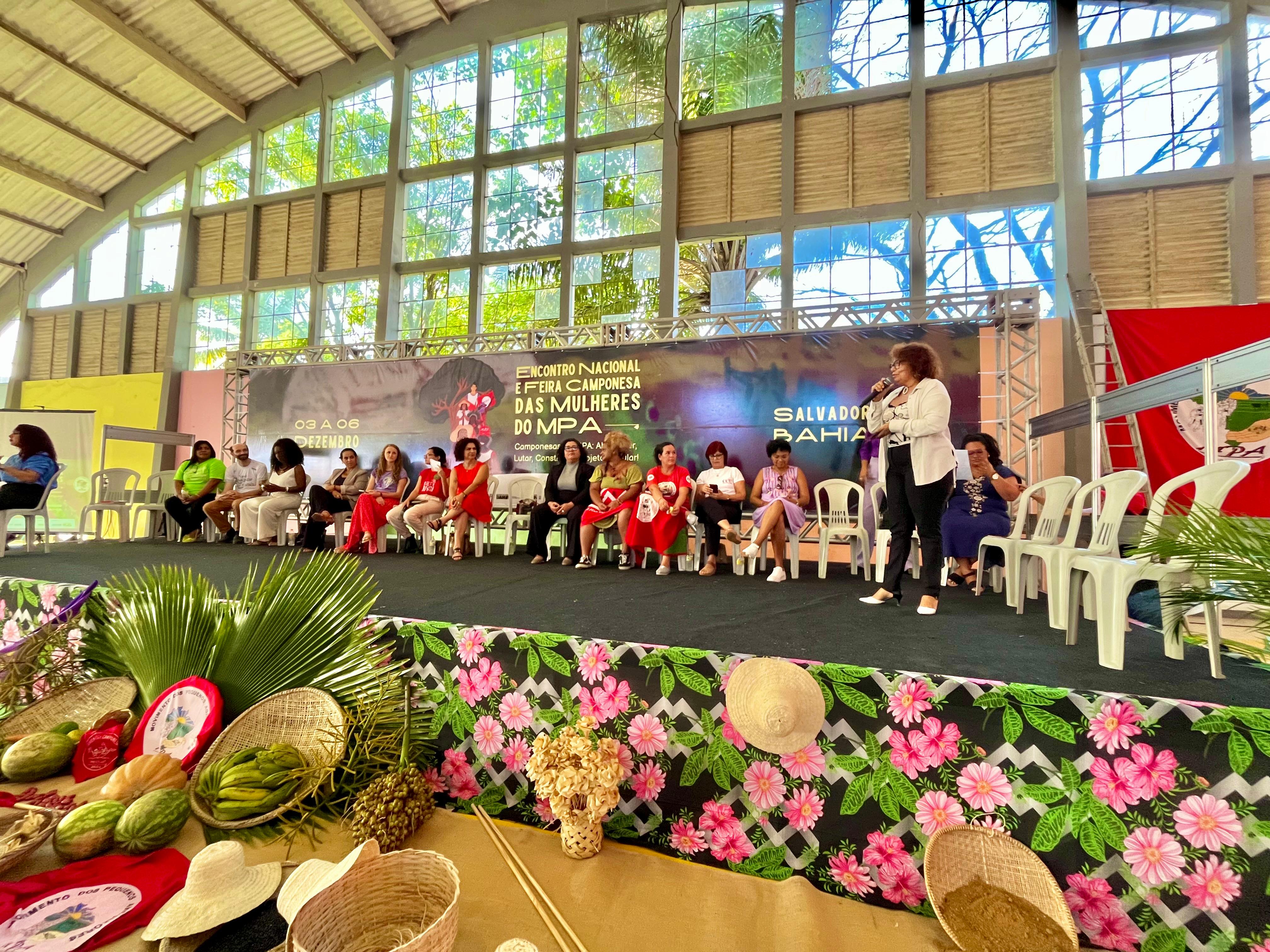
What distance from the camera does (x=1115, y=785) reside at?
43.1 inches

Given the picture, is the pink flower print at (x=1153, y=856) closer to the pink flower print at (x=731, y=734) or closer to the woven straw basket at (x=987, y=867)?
the woven straw basket at (x=987, y=867)

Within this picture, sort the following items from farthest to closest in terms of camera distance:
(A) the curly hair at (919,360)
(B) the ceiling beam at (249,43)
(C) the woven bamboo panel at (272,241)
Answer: (C) the woven bamboo panel at (272,241) < (B) the ceiling beam at (249,43) < (A) the curly hair at (919,360)

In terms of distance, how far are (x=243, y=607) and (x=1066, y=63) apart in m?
7.93

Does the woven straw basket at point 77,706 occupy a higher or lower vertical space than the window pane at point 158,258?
lower

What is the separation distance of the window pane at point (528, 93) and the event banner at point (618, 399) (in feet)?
11.7

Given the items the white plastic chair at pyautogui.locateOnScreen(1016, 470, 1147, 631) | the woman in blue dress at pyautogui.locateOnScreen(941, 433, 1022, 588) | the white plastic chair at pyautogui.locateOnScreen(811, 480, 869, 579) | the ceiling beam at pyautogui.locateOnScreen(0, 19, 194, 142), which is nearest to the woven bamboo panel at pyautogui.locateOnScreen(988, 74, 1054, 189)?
the white plastic chair at pyautogui.locateOnScreen(811, 480, 869, 579)

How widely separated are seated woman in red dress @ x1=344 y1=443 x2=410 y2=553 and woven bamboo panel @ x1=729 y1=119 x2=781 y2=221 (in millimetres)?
4562

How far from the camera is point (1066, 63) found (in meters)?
5.70

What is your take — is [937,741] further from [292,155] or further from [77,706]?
[292,155]

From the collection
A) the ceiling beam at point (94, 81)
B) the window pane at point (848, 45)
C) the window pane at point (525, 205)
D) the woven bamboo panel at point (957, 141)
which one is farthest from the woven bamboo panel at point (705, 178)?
the ceiling beam at point (94, 81)

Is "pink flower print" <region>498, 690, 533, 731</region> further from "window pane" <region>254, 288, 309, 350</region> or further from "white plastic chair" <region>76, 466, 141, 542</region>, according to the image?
"window pane" <region>254, 288, 309, 350</region>

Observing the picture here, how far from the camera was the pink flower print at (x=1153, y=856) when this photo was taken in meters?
1.04

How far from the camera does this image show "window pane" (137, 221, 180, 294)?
29.6ft

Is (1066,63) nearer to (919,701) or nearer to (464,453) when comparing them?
(464,453)
